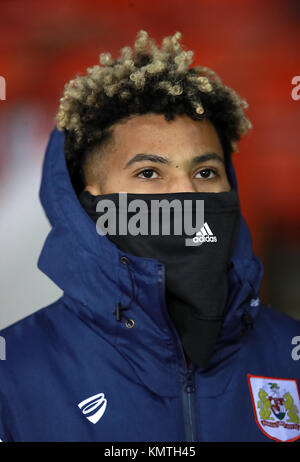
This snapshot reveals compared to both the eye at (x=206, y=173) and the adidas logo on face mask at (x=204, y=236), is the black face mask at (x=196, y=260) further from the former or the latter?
the eye at (x=206, y=173)

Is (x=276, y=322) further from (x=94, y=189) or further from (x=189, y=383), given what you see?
(x=94, y=189)

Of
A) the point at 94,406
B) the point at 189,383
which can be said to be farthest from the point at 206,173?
the point at 94,406

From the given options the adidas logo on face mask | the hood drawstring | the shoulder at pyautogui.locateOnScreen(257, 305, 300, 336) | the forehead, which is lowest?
the shoulder at pyautogui.locateOnScreen(257, 305, 300, 336)

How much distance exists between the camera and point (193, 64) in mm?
2617

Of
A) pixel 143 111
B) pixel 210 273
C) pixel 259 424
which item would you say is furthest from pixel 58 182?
pixel 259 424

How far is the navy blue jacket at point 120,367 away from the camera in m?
1.44

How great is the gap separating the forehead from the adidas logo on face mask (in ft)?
0.95

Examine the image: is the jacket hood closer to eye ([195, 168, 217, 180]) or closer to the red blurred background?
eye ([195, 168, 217, 180])

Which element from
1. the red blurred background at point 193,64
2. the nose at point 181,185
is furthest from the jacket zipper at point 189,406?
the red blurred background at point 193,64

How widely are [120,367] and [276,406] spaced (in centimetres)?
52

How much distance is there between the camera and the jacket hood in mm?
1538

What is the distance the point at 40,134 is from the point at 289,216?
1402 mm

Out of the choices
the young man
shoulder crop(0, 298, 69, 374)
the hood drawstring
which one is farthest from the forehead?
shoulder crop(0, 298, 69, 374)

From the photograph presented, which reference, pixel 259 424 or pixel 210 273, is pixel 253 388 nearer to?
pixel 259 424
